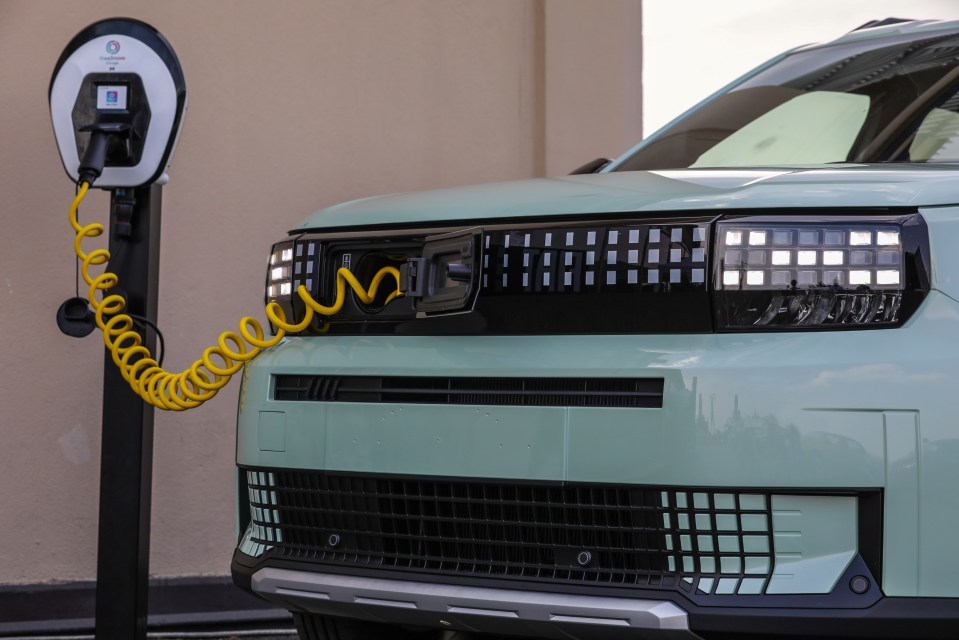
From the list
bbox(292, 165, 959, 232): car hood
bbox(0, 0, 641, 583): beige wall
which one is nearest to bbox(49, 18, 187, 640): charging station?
bbox(292, 165, 959, 232): car hood

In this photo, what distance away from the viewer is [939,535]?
1809mm

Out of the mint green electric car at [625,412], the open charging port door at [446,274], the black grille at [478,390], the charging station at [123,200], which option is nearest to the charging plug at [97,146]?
the charging station at [123,200]

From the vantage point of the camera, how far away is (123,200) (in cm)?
329

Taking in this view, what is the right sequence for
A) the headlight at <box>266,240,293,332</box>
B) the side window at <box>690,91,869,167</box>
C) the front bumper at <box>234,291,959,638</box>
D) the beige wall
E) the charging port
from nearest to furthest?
the front bumper at <box>234,291,959,638</box> < the charging port < the headlight at <box>266,240,293,332</box> < the side window at <box>690,91,869,167</box> < the beige wall

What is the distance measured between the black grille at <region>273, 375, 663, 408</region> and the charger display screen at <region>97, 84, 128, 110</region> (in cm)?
112

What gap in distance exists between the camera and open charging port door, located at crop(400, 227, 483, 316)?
2188 millimetres

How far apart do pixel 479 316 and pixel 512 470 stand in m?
0.30

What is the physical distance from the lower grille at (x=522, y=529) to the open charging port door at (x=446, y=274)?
323 millimetres

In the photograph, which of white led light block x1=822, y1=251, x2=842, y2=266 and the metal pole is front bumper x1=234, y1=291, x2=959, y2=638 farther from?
the metal pole

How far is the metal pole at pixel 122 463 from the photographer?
3287mm

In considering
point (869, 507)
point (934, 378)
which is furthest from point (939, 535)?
point (934, 378)

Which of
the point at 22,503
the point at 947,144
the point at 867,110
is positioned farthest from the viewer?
the point at 22,503

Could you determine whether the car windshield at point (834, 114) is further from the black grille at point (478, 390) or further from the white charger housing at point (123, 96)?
the white charger housing at point (123, 96)

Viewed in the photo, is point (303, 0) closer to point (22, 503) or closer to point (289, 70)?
point (289, 70)
